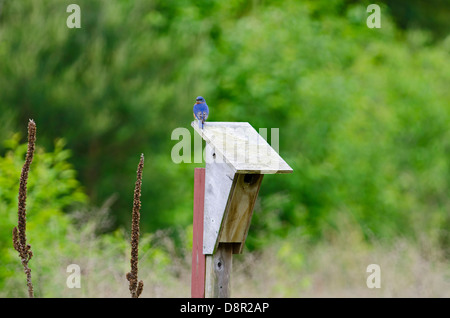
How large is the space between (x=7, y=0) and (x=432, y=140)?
8.07 m

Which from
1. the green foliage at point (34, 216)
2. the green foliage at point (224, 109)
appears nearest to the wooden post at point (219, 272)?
the green foliage at point (34, 216)

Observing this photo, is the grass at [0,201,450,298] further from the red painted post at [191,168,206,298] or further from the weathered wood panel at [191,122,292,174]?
the weathered wood panel at [191,122,292,174]

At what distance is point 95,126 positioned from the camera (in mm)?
12320

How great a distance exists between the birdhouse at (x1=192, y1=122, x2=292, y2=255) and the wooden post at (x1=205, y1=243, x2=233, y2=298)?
5cm

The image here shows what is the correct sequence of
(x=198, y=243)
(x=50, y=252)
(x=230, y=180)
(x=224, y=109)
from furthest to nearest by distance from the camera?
(x=224, y=109) < (x=50, y=252) < (x=198, y=243) < (x=230, y=180)

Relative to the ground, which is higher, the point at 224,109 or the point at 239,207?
the point at 224,109

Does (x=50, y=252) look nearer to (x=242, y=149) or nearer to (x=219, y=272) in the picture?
(x=219, y=272)

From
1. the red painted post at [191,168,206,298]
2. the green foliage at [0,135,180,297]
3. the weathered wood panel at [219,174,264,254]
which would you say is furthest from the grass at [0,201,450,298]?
the weathered wood panel at [219,174,264,254]

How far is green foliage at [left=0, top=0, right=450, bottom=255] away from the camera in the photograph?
12219 mm

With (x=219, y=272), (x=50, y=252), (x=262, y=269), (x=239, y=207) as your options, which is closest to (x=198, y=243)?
(x=219, y=272)

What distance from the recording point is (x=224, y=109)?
1306cm

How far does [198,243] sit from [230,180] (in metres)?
0.48
